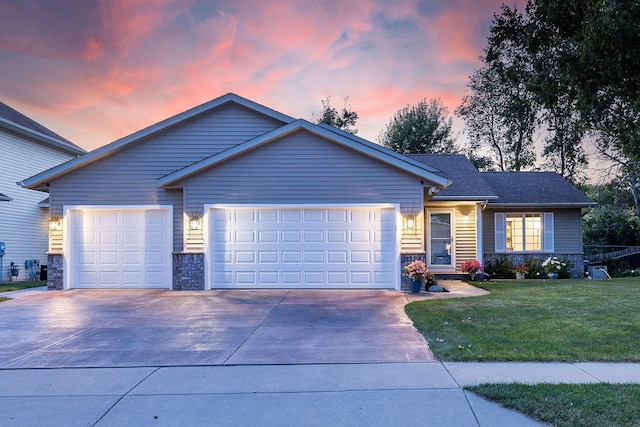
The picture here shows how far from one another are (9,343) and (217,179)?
6537mm

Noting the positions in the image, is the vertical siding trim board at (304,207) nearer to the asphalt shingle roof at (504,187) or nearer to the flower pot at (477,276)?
the asphalt shingle roof at (504,187)

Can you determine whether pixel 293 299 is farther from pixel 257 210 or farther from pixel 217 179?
pixel 217 179

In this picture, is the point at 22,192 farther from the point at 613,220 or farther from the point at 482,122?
the point at 613,220

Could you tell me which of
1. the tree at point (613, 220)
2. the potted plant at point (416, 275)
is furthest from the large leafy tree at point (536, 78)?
the tree at point (613, 220)

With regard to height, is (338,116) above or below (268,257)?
above

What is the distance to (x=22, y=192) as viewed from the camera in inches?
693

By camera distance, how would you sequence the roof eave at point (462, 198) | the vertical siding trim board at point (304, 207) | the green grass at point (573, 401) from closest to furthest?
the green grass at point (573, 401), the vertical siding trim board at point (304, 207), the roof eave at point (462, 198)

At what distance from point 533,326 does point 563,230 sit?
11.5 meters

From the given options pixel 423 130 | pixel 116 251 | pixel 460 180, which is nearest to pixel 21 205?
pixel 116 251

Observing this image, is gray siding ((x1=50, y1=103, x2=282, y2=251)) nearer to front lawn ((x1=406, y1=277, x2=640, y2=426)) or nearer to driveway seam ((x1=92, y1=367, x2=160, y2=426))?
front lawn ((x1=406, y1=277, x2=640, y2=426))

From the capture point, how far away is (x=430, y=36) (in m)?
15.1

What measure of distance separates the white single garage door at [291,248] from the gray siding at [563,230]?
668 cm

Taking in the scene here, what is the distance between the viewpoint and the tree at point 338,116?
113 feet

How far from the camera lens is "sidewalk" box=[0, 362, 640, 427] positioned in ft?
12.4
